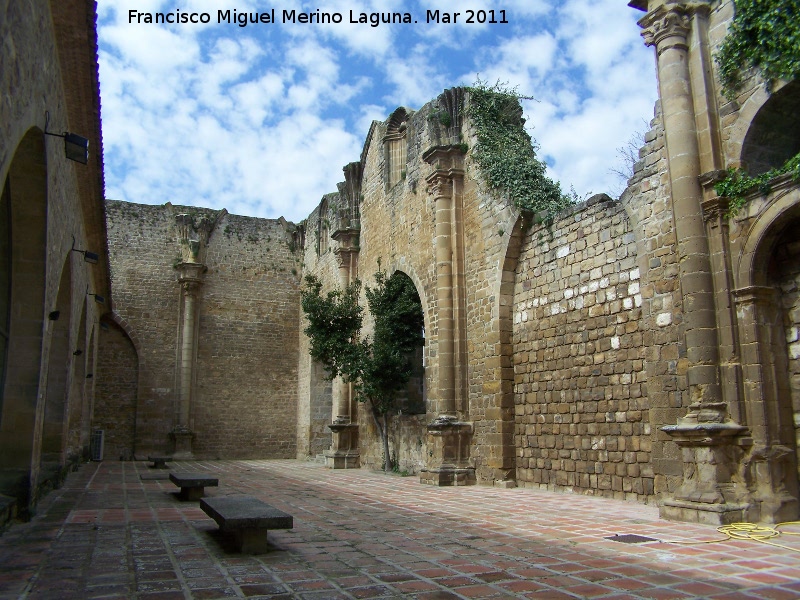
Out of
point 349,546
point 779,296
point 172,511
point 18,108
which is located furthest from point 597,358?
point 18,108

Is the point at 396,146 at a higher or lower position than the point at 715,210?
higher

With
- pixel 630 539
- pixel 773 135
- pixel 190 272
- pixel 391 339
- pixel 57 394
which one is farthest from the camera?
pixel 190 272

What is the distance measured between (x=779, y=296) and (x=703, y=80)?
8.48ft

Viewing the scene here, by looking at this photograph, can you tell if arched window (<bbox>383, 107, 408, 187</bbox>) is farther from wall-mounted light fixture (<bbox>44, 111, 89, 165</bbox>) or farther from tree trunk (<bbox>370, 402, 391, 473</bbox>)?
wall-mounted light fixture (<bbox>44, 111, 89, 165</bbox>)

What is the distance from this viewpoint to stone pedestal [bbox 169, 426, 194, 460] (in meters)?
21.0

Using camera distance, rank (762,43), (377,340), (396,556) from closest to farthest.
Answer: (396,556) → (762,43) → (377,340)

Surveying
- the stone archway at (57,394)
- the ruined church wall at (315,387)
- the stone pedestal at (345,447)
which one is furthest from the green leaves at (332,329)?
the stone archway at (57,394)

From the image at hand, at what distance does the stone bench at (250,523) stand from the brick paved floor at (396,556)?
6.0 inches

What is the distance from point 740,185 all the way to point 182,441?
1819 cm

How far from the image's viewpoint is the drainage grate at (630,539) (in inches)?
235

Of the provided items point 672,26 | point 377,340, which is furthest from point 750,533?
point 377,340

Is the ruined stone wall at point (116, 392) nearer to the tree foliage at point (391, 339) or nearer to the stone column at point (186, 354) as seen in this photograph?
the stone column at point (186, 354)

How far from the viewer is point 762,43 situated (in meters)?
7.20

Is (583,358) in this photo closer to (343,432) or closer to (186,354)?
(343,432)
